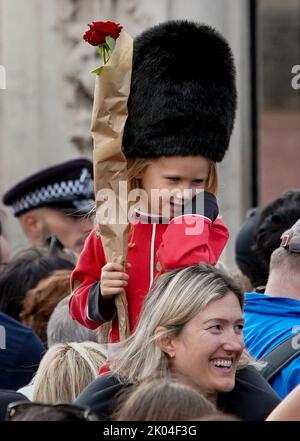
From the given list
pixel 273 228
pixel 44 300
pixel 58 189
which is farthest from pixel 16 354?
pixel 58 189

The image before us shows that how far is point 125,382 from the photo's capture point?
13.0 feet

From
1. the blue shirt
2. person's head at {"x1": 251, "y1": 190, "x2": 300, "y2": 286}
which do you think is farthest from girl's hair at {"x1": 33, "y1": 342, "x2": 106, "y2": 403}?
person's head at {"x1": 251, "y1": 190, "x2": 300, "y2": 286}

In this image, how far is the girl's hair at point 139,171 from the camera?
14.4 ft

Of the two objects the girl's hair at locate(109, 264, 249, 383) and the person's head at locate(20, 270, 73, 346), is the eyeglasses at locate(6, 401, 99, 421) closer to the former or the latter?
the girl's hair at locate(109, 264, 249, 383)

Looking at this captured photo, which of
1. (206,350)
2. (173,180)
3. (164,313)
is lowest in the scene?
(206,350)

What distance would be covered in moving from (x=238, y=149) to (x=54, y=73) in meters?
1.28

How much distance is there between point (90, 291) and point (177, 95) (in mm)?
656

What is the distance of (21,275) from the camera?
6207 mm

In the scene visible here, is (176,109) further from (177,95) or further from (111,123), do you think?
(111,123)

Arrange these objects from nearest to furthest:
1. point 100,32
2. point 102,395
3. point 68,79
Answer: point 102,395 < point 100,32 < point 68,79

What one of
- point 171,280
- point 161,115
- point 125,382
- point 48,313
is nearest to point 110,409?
point 125,382

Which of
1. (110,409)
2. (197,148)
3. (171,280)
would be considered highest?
(197,148)

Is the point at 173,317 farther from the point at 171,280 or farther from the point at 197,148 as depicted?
the point at 197,148

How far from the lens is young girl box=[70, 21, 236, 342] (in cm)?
428
